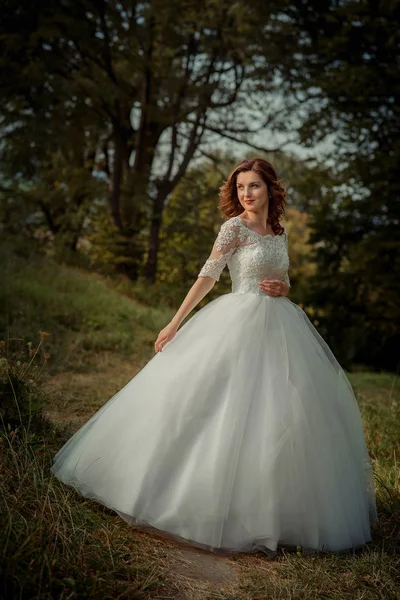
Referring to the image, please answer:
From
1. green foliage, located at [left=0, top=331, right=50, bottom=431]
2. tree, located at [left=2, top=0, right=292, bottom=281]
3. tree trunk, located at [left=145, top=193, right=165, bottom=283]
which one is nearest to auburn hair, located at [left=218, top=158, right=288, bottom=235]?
green foliage, located at [left=0, top=331, right=50, bottom=431]

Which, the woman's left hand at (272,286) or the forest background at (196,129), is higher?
the forest background at (196,129)

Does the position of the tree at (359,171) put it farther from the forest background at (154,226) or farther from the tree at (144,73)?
the tree at (144,73)

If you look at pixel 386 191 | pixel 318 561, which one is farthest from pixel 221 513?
pixel 386 191

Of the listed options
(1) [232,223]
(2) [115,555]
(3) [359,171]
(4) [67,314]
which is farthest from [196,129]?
(2) [115,555]

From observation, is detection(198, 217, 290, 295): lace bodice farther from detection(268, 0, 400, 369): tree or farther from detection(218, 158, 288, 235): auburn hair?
detection(268, 0, 400, 369): tree

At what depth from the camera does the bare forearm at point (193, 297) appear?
143 inches

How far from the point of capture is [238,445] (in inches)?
124

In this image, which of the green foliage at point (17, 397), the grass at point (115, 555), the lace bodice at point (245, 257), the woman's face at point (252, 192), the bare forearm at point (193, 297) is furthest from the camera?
the green foliage at point (17, 397)

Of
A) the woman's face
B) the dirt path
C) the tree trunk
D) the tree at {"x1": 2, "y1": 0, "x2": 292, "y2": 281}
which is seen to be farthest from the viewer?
the tree trunk

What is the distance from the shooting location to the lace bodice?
375cm

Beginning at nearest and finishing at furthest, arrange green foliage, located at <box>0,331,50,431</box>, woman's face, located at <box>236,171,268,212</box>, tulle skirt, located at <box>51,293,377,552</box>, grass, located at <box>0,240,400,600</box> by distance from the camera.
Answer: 1. grass, located at <box>0,240,400,600</box>
2. tulle skirt, located at <box>51,293,377,552</box>
3. woman's face, located at <box>236,171,268,212</box>
4. green foliage, located at <box>0,331,50,431</box>

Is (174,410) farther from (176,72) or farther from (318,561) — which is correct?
(176,72)

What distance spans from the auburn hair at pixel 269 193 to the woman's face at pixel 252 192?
4 centimetres

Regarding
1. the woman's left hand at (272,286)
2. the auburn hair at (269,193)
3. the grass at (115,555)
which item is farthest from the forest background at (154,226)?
the woman's left hand at (272,286)
